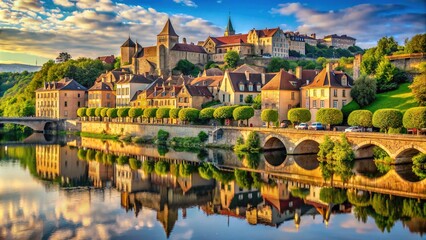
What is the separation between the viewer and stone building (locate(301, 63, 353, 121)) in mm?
57188

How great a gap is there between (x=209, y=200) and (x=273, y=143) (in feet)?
70.7

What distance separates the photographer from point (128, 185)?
37656mm

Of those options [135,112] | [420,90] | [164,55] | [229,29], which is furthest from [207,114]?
[229,29]

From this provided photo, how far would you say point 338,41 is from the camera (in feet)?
545

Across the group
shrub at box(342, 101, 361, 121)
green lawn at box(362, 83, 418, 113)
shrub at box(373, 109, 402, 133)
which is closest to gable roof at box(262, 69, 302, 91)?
shrub at box(342, 101, 361, 121)

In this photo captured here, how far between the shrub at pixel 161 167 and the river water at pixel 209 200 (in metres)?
0.09

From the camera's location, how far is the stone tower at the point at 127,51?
11769cm

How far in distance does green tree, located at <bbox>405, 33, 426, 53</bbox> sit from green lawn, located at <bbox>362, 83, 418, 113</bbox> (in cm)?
957

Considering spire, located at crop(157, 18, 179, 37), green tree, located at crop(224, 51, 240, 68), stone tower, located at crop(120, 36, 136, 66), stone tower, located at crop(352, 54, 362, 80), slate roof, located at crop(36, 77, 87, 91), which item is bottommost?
slate roof, located at crop(36, 77, 87, 91)

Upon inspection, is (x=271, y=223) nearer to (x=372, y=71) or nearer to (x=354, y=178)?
(x=354, y=178)

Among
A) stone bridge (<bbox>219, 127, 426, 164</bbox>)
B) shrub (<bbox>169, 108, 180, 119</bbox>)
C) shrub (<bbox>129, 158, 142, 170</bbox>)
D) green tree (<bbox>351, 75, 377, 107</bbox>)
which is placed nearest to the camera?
stone bridge (<bbox>219, 127, 426, 164</bbox>)

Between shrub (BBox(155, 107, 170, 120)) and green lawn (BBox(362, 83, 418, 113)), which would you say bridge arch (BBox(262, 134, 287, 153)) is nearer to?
green lawn (BBox(362, 83, 418, 113))

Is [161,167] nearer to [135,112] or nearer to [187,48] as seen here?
[135,112]

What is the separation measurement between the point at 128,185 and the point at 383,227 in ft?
62.8
